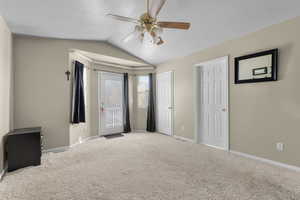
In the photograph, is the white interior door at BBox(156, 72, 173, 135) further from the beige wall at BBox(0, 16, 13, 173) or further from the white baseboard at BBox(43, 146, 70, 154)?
the beige wall at BBox(0, 16, 13, 173)

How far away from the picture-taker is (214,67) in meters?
3.65

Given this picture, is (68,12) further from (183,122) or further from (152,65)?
(183,122)

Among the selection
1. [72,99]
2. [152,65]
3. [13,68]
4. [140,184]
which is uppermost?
[152,65]

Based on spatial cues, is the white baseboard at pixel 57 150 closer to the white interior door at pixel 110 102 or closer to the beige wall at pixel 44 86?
the beige wall at pixel 44 86

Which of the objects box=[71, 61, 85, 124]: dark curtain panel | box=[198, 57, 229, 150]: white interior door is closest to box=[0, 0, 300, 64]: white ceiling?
box=[198, 57, 229, 150]: white interior door

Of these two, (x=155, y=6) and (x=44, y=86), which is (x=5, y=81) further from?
(x=155, y=6)

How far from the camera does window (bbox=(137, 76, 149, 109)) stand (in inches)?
213

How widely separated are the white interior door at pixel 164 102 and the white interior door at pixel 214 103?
1.02 meters

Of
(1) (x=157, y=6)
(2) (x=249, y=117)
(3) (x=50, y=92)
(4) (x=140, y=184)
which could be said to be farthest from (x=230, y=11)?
(3) (x=50, y=92)

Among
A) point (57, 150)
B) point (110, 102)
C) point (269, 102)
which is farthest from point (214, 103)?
point (57, 150)

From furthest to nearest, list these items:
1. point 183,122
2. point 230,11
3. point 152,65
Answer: point 152,65, point 183,122, point 230,11

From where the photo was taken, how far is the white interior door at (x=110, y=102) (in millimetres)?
4703

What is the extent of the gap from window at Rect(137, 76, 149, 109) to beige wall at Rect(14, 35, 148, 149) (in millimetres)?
2366

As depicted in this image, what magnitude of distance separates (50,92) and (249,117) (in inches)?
165
